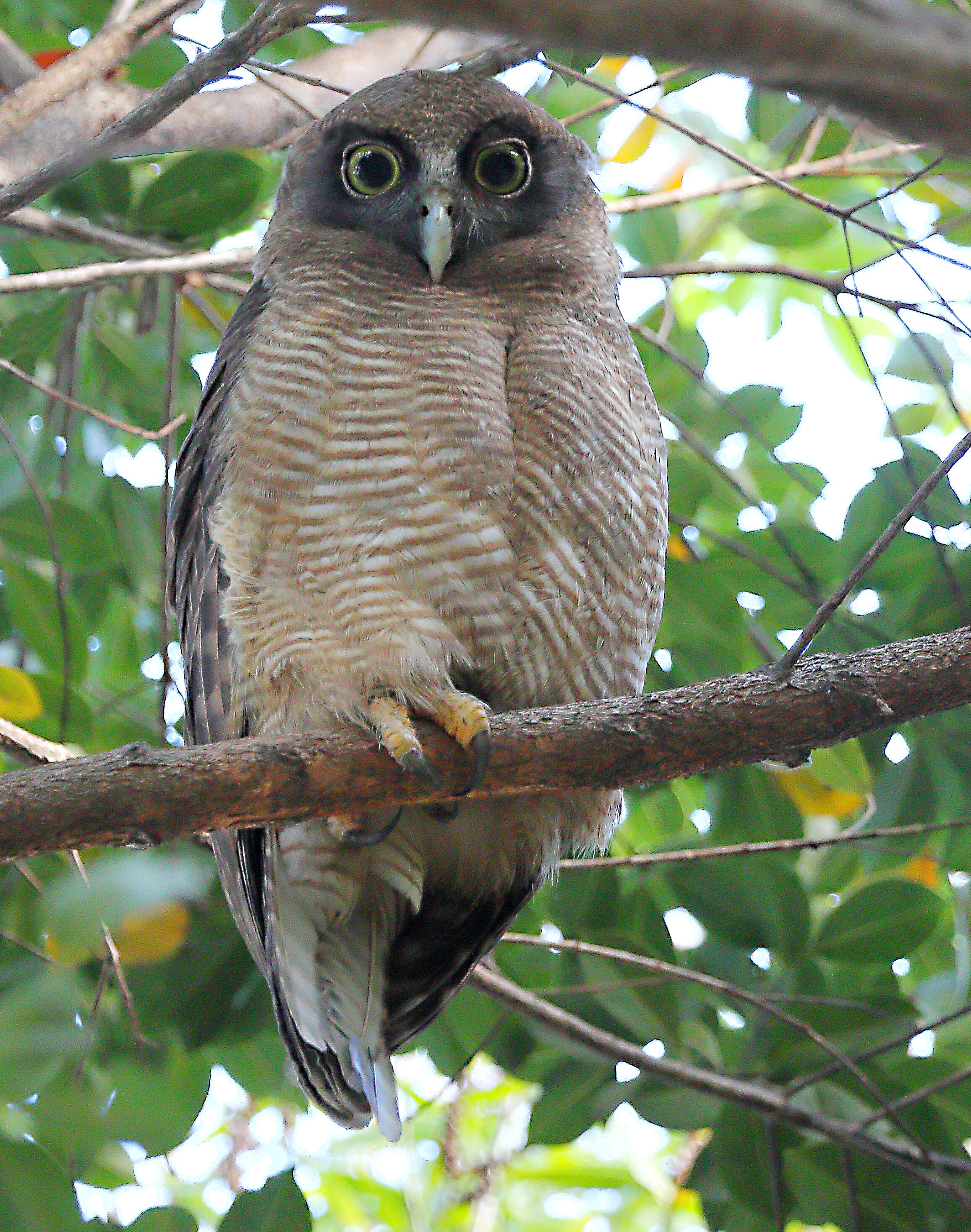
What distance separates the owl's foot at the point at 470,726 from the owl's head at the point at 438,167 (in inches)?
45.8

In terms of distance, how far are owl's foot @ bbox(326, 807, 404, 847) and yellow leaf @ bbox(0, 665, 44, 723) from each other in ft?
2.88

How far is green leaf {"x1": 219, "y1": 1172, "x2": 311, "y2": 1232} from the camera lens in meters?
2.19

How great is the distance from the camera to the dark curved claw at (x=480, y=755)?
6.57 ft

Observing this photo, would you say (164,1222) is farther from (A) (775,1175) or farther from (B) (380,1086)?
(A) (775,1175)

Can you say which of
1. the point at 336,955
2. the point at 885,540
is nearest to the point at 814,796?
the point at 336,955

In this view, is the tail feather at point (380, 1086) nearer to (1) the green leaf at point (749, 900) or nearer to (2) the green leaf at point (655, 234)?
(1) the green leaf at point (749, 900)

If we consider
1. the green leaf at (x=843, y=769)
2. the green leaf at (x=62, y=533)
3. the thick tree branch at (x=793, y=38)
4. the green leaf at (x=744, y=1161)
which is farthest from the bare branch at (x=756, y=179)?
the thick tree branch at (x=793, y=38)

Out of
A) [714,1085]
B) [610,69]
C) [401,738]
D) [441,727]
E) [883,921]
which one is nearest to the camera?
[401,738]

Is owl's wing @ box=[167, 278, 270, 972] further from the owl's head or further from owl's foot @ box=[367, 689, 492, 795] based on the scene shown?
owl's foot @ box=[367, 689, 492, 795]

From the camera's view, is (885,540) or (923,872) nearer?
(885,540)

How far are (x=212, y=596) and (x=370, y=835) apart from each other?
65 centimetres

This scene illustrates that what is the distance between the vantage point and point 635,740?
1.97m

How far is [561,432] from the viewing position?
260 cm

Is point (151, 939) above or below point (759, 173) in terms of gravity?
below
